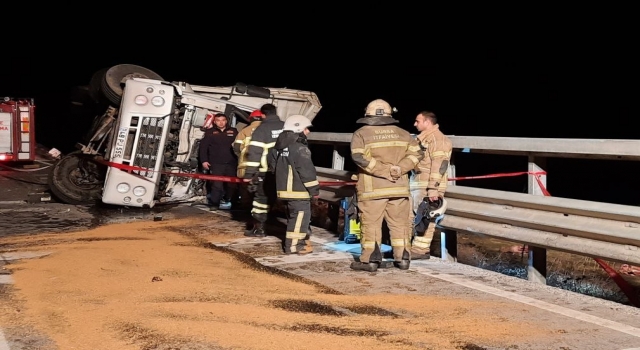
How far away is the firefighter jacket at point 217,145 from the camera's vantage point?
34.9 feet

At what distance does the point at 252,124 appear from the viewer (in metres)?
9.21

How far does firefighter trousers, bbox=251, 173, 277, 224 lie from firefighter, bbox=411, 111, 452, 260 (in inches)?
72.2

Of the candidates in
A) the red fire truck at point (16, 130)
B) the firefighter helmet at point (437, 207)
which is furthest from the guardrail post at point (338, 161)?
the red fire truck at point (16, 130)

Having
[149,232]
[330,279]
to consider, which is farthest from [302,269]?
[149,232]

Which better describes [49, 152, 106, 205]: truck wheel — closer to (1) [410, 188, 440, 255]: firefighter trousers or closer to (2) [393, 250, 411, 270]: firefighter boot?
(1) [410, 188, 440, 255]: firefighter trousers

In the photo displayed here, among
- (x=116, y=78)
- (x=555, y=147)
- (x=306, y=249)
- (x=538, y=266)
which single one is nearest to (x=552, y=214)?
(x=555, y=147)

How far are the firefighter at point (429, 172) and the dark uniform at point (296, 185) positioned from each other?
0.98 meters

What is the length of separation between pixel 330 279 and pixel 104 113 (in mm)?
6721

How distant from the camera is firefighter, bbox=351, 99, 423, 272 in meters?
6.45

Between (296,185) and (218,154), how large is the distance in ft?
11.7

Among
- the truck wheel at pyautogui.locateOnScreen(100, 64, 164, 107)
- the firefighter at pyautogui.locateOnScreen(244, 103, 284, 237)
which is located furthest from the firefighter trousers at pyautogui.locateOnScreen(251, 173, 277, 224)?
the truck wheel at pyautogui.locateOnScreen(100, 64, 164, 107)

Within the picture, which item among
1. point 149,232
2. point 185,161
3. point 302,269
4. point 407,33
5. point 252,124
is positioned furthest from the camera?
point 407,33

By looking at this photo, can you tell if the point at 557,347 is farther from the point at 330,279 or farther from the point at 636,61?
the point at 636,61

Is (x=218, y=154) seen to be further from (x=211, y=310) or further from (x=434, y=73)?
(x=434, y=73)
